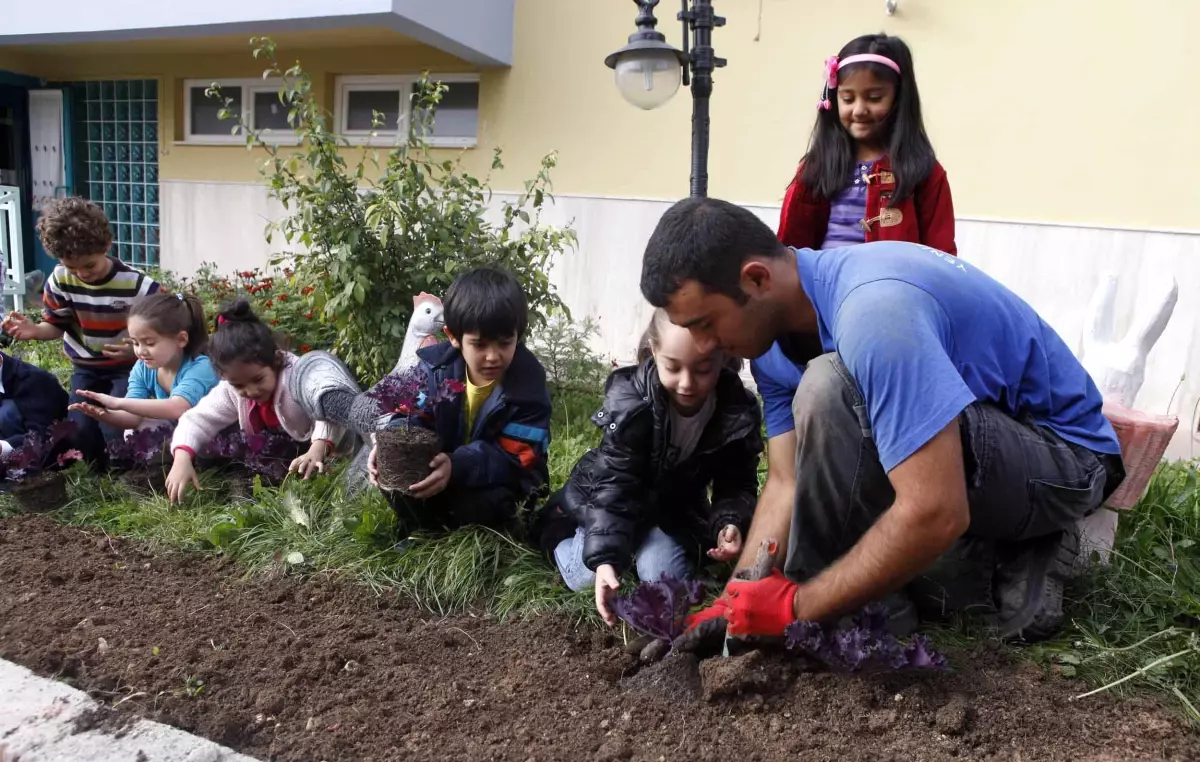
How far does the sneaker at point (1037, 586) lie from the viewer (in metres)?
2.14

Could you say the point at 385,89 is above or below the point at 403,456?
above

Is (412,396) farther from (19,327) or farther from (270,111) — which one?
(270,111)

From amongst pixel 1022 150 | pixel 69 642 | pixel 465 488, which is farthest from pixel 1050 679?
pixel 1022 150

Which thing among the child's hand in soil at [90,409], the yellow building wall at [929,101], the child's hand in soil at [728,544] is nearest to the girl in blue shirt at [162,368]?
the child's hand in soil at [90,409]

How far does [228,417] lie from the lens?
351 centimetres

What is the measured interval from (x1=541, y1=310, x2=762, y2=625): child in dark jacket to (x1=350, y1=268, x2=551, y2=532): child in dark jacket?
196 mm

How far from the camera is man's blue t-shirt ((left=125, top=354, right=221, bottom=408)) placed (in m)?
3.65

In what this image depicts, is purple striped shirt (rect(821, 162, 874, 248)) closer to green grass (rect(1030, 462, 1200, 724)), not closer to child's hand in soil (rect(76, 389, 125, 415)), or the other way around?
green grass (rect(1030, 462, 1200, 724))

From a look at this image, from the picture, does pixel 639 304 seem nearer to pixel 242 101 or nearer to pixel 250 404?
pixel 250 404

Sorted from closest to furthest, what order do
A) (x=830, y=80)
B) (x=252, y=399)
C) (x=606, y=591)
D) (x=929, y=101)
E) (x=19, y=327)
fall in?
1. (x=606, y=591)
2. (x=830, y=80)
3. (x=252, y=399)
4. (x=19, y=327)
5. (x=929, y=101)

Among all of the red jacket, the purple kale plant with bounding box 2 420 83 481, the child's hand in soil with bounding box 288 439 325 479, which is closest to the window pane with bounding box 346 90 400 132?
the purple kale plant with bounding box 2 420 83 481

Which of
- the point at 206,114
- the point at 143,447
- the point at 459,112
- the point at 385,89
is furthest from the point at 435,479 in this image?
the point at 206,114

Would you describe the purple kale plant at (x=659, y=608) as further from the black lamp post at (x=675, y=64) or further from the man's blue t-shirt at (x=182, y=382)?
the man's blue t-shirt at (x=182, y=382)

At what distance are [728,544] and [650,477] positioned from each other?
33cm
